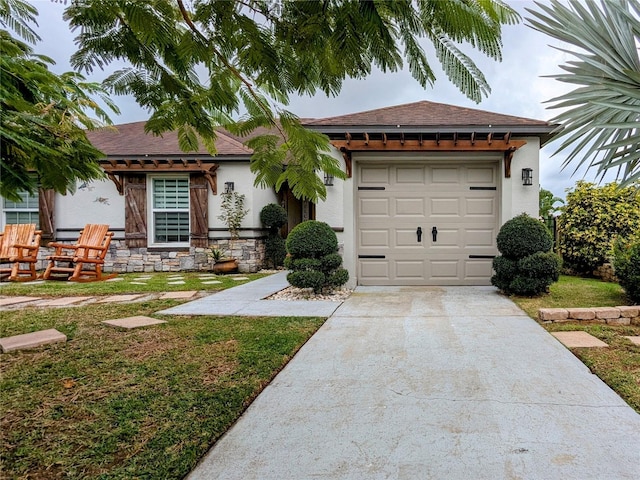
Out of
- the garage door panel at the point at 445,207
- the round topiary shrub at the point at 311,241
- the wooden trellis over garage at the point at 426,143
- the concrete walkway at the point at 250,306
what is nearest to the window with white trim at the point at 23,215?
the concrete walkway at the point at 250,306

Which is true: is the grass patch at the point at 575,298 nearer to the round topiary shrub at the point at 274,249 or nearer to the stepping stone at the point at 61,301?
the round topiary shrub at the point at 274,249

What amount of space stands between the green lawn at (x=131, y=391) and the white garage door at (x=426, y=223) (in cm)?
314

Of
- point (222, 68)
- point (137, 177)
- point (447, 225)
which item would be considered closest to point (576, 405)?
point (222, 68)

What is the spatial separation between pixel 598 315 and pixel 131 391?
474 cm

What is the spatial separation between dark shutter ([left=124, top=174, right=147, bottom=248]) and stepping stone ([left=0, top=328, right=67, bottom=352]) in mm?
5988

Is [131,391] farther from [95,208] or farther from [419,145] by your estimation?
[95,208]

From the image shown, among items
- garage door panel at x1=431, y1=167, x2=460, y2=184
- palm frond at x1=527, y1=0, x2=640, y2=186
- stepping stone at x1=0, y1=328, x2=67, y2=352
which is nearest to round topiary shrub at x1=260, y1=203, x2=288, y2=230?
garage door panel at x1=431, y1=167, x2=460, y2=184

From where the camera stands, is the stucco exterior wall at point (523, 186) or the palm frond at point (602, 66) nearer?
the palm frond at point (602, 66)

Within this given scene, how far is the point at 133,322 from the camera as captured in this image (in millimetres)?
4227

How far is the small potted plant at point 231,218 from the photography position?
915cm

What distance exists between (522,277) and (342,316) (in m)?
2.91

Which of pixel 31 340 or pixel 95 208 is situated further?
pixel 95 208

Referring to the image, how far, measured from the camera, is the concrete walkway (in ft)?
15.4

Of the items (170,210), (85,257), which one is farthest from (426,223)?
(85,257)
